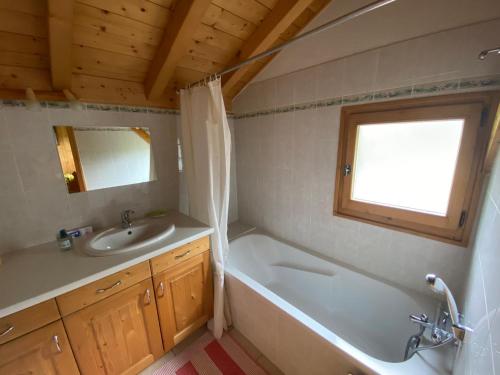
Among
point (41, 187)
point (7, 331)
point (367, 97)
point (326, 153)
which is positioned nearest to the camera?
point (7, 331)

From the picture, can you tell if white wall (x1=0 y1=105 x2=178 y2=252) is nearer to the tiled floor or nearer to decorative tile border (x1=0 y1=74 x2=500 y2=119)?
decorative tile border (x1=0 y1=74 x2=500 y2=119)

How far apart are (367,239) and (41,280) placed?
6.51ft

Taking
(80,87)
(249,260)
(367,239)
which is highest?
(80,87)

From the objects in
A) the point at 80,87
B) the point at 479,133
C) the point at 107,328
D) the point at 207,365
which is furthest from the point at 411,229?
the point at 80,87

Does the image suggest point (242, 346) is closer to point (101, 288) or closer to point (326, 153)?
point (101, 288)

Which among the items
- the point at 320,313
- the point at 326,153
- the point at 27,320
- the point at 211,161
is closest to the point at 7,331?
the point at 27,320

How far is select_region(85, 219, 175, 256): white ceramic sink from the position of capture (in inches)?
47.3

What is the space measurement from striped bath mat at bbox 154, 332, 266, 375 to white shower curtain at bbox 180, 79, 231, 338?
0.32 ft

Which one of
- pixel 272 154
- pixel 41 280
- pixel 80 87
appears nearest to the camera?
pixel 41 280

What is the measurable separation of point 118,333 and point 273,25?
2.17 metres

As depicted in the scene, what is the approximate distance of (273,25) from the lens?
1.41 metres

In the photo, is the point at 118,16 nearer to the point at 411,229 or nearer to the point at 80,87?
the point at 80,87

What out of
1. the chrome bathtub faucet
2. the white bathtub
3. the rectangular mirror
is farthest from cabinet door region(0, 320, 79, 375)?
the chrome bathtub faucet

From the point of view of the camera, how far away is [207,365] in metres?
1.44
